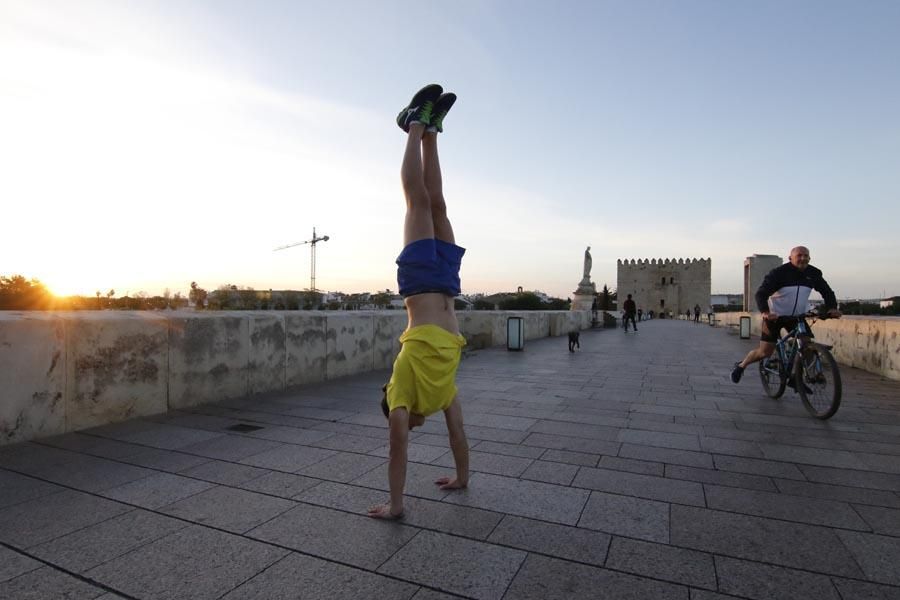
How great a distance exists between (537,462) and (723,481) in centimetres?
110

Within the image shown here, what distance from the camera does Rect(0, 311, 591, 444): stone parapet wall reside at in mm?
3836

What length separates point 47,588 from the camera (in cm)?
196

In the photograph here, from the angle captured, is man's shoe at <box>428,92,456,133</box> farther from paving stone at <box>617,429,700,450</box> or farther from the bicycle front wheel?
the bicycle front wheel

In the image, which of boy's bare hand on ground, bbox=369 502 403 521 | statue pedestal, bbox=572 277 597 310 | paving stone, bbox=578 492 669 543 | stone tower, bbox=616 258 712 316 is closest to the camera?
paving stone, bbox=578 492 669 543

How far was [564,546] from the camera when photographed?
2.33 metres

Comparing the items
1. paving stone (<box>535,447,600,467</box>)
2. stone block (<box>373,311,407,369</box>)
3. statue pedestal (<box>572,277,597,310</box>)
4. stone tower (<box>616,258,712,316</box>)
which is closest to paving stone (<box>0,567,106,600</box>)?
paving stone (<box>535,447,600,467</box>)

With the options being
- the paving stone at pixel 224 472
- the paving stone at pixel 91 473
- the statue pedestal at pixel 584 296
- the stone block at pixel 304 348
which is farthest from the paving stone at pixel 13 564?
the statue pedestal at pixel 584 296

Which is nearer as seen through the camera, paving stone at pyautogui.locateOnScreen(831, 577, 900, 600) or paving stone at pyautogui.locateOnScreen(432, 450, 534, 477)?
paving stone at pyautogui.locateOnScreen(831, 577, 900, 600)

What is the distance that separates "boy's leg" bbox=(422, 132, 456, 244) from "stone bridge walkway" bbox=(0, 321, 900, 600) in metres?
1.43

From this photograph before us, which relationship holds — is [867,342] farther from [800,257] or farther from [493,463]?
[493,463]

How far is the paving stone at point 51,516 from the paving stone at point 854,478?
12.7ft

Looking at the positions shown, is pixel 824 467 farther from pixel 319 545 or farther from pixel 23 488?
pixel 23 488

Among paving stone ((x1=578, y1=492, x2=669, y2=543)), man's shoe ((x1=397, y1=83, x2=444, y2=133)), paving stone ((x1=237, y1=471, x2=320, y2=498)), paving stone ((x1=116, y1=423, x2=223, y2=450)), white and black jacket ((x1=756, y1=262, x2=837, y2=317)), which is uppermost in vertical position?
man's shoe ((x1=397, y1=83, x2=444, y2=133))

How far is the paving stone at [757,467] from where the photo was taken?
333 centimetres
